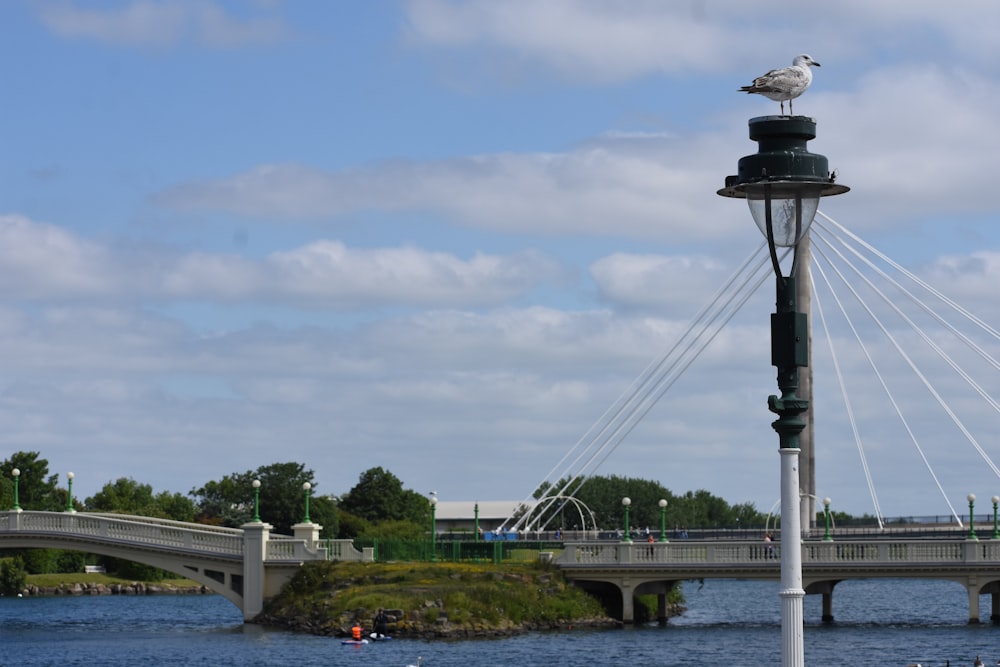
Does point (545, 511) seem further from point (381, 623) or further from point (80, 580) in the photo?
point (381, 623)

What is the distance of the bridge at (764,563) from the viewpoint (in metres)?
70.2

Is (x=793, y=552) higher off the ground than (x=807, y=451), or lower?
lower

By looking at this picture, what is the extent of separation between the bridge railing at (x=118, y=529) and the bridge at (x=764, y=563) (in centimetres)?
1614

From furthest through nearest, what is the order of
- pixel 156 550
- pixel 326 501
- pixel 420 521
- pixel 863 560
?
pixel 420 521
pixel 326 501
pixel 156 550
pixel 863 560

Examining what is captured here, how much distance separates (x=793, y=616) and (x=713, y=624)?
2546 inches

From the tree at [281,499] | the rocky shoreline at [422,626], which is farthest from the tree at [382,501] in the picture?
the rocky shoreline at [422,626]

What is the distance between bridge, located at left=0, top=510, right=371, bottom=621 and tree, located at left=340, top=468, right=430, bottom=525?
70.4m

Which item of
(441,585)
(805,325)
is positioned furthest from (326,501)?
(805,325)

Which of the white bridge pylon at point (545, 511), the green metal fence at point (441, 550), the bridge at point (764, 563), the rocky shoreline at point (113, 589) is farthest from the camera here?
the rocky shoreline at point (113, 589)

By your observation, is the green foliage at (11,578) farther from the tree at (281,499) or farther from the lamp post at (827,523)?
the lamp post at (827,523)

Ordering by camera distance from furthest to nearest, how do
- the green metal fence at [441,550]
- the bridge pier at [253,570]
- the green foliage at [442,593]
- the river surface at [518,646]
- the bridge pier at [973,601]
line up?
the green metal fence at [441,550] < the bridge pier at [253,570] < the bridge pier at [973,601] < the green foliage at [442,593] < the river surface at [518,646]

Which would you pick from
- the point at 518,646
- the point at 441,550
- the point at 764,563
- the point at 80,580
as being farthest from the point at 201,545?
the point at 80,580

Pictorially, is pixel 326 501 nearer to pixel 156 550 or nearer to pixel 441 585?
pixel 156 550

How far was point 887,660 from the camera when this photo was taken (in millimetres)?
60688
